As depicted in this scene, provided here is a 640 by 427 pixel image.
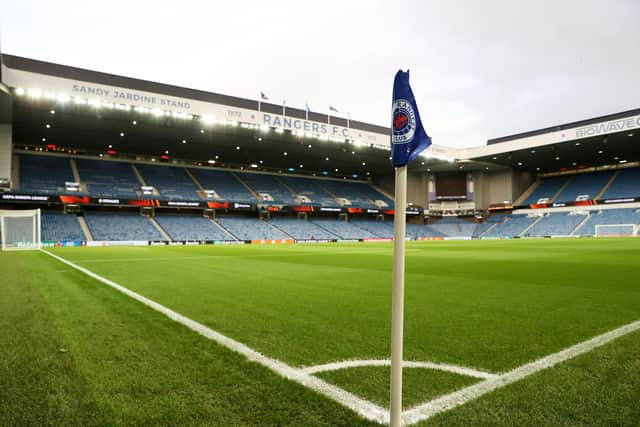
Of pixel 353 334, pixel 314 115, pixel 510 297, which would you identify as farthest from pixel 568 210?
pixel 353 334

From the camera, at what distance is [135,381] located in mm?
2945

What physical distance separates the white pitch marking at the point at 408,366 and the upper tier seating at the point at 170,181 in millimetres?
44701

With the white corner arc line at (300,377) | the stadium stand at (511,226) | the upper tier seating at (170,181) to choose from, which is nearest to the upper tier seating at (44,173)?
the upper tier seating at (170,181)

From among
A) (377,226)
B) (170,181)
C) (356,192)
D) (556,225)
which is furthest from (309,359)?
(356,192)

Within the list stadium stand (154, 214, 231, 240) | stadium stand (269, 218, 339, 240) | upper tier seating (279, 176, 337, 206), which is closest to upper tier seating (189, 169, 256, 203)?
stadium stand (154, 214, 231, 240)

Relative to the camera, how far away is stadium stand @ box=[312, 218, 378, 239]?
53156 millimetres

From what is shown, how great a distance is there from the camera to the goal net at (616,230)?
47500mm

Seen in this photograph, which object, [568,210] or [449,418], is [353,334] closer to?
[449,418]

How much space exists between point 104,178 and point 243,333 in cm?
4672

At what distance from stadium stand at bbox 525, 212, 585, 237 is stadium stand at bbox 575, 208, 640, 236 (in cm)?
116

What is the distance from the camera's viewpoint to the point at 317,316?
5367 mm

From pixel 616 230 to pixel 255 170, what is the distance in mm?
50814

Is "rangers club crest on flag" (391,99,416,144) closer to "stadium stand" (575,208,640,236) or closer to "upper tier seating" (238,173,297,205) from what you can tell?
"upper tier seating" (238,173,297,205)

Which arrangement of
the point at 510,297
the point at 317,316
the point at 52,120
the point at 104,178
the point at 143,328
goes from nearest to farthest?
the point at 143,328
the point at 317,316
the point at 510,297
the point at 52,120
the point at 104,178
